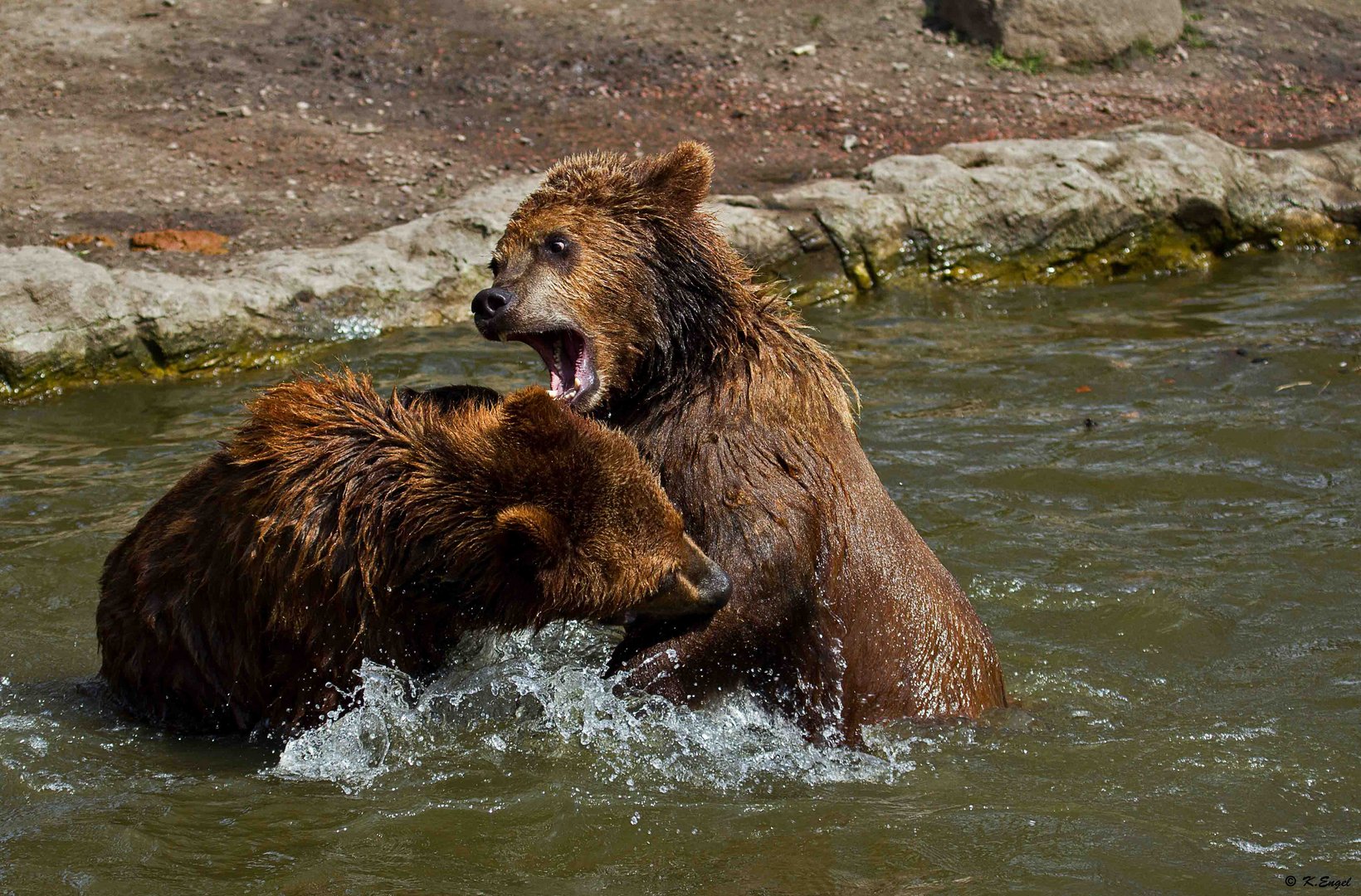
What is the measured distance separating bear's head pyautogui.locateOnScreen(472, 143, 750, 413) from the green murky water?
114 centimetres

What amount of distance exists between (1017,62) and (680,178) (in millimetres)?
13155

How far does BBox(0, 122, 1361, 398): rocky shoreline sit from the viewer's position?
9.91 meters

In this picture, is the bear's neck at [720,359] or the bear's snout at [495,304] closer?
the bear's neck at [720,359]

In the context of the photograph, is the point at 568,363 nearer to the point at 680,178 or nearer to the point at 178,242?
the point at 680,178

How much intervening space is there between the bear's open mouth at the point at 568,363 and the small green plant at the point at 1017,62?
12978 mm

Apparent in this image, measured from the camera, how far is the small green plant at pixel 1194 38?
19.0 m

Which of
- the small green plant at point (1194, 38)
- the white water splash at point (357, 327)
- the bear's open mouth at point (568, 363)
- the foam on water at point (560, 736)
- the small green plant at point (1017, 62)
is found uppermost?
the small green plant at point (1194, 38)

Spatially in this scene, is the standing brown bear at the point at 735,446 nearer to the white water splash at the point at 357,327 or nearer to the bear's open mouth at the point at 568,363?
the bear's open mouth at the point at 568,363

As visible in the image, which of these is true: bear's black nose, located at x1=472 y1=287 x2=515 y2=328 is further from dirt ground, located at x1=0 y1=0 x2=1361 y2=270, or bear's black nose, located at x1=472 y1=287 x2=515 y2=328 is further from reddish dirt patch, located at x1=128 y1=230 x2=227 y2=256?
reddish dirt patch, located at x1=128 y1=230 x2=227 y2=256

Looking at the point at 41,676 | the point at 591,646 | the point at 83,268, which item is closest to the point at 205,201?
the point at 83,268

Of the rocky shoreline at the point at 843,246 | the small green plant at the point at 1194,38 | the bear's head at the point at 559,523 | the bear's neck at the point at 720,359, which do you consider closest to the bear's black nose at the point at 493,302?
the bear's neck at the point at 720,359

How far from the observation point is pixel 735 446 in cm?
514

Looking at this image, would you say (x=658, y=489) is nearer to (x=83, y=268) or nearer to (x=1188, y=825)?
(x=1188, y=825)

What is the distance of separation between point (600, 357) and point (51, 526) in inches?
146
